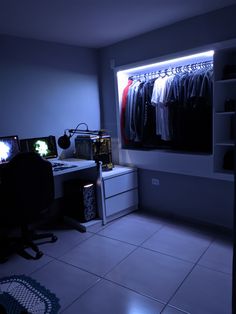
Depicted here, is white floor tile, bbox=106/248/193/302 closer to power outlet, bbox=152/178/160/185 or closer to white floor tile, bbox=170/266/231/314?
white floor tile, bbox=170/266/231/314

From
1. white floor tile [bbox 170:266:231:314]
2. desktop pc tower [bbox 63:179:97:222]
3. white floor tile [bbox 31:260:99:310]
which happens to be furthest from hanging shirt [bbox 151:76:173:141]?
white floor tile [bbox 31:260:99:310]

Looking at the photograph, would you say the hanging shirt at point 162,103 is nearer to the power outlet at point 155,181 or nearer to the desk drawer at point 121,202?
the power outlet at point 155,181

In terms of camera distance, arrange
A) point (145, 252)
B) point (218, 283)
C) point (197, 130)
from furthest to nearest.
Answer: point (197, 130)
point (145, 252)
point (218, 283)

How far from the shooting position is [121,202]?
129 inches

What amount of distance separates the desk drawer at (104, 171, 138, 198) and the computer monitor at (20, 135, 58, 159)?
0.74 m

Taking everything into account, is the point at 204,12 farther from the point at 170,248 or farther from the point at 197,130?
the point at 170,248

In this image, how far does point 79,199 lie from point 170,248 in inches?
45.5

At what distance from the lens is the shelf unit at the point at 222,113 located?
256cm

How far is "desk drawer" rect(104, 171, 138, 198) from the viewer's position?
122 inches

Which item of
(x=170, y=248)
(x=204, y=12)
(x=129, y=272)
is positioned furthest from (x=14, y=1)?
(x=170, y=248)

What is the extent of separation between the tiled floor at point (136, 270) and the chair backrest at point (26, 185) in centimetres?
50

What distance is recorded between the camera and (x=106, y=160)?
3.37m

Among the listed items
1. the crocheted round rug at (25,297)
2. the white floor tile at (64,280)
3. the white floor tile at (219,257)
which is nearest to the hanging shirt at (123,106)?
the white floor tile at (219,257)

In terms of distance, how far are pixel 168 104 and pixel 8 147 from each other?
1801mm
